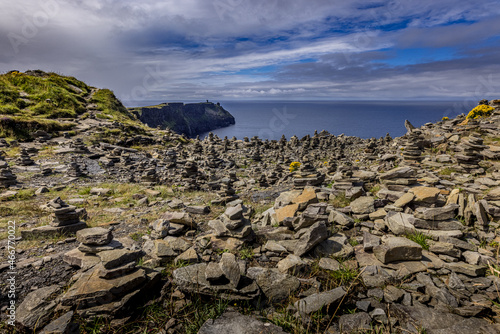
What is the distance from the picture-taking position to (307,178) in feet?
50.5

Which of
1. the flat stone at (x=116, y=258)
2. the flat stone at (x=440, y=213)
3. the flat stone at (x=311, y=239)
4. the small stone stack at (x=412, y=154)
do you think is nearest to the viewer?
the flat stone at (x=116, y=258)

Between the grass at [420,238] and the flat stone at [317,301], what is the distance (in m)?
3.74

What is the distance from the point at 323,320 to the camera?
467 centimetres

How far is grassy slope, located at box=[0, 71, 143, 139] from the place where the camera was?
105 ft

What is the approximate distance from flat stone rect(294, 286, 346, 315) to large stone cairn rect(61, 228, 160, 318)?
344 cm

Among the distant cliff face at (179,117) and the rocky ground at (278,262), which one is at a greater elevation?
the distant cliff face at (179,117)

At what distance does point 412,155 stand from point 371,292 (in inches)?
591

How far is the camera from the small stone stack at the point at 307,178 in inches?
600

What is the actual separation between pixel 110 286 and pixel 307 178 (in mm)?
12415

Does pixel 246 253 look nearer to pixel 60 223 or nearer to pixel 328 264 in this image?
pixel 328 264

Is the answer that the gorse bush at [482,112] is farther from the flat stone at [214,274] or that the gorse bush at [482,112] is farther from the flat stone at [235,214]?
the flat stone at [214,274]

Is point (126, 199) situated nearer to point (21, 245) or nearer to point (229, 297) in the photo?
point (21, 245)

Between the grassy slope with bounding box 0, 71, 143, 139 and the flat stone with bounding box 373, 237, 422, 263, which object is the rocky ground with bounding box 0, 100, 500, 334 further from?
the grassy slope with bounding box 0, 71, 143, 139

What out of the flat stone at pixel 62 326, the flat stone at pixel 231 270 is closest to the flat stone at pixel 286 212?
the flat stone at pixel 231 270
